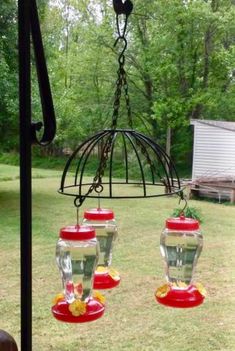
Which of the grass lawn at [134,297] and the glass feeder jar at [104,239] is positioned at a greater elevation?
the glass feeder jar at [104,239]

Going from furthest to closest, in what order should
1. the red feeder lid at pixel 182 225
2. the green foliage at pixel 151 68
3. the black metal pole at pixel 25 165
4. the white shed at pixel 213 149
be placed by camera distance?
the white shed at pixel 213 149 < the green foliage at pixel 151 68 < the red feeder lid at pixel 182 225 < the black metal pole at pixel 25 165

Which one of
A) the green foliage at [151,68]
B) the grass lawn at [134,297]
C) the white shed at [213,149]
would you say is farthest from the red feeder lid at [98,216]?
the white shed at [213,149]

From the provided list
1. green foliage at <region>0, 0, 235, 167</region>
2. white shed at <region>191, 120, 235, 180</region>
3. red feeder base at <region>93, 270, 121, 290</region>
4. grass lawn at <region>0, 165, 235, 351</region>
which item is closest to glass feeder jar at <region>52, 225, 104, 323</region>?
red feeder base at <region>93, 270, 121, 290</region>

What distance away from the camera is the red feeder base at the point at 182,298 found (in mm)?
697

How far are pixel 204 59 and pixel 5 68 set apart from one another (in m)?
2.64

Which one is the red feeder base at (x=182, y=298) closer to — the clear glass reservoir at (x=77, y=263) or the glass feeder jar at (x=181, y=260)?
the glass feeder jar at (x=181, y=260)

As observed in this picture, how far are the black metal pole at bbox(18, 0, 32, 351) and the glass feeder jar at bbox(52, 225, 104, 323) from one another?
63 millimetres

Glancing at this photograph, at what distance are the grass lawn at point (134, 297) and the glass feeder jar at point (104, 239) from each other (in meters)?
1.04

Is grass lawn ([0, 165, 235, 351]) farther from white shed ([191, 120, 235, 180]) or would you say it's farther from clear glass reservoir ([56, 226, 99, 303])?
white shed ([191, 120, 235, 180])

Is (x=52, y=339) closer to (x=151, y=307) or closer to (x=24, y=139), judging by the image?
(x=151, y=307)

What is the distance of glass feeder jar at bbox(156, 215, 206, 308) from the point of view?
2.28 ft

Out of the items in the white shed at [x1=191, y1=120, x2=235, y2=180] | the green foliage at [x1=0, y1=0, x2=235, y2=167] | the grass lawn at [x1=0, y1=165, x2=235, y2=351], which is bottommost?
the grass lawn at [x1=0, y1=165, x2=235, y2=351]

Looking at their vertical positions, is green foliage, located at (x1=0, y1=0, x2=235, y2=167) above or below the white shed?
above

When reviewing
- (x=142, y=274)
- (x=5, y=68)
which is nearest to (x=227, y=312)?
(x=142, y=274)
